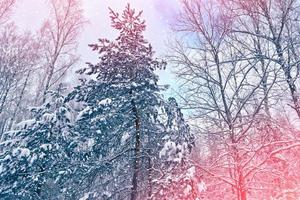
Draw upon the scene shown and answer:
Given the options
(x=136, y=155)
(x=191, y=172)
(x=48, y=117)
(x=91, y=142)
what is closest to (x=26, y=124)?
(x=48, y=117)

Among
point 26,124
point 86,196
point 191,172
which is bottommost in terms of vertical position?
point 86,196

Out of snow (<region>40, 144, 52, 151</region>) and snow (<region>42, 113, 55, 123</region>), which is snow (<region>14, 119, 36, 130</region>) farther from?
snow (<region>40, 144, 52, 151</region>)

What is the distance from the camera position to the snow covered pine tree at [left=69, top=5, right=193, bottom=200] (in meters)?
8.59

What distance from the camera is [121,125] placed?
29.9ft

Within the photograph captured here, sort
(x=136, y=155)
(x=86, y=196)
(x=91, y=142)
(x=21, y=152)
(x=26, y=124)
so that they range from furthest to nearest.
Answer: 1. (x=26, y=124)
2. (x=21, y=152)
3. (x=136, y=155)
4. (x=91, y=142)
5. (x=86, y=196)

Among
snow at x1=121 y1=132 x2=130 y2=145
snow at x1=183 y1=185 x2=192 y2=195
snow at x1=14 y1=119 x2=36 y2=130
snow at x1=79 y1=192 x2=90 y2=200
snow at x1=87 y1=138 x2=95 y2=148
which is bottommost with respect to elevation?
snow at x1=79 y1=192 x2=90 y2=200

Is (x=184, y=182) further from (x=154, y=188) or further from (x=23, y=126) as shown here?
(x=23, y=126)

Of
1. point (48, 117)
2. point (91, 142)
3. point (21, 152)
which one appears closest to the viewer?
point (91, 142)

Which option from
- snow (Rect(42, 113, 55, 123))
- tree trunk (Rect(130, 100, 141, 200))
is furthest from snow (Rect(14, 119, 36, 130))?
tree trunk (Rect(130, 100, 141, 200))

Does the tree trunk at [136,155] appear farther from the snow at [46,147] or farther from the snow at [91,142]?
the snow at [46,147]

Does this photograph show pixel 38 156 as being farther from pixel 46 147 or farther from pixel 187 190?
pixel 187 190

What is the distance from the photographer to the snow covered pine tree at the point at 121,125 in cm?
859

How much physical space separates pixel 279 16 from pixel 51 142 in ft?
28.2

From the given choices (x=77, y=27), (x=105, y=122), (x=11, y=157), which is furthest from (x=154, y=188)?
(x=77, y=27)
